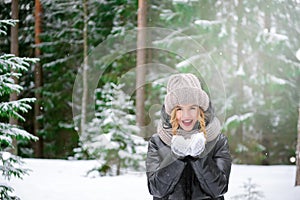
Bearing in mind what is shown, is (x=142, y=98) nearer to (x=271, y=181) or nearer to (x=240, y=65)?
(x=240, y=65)

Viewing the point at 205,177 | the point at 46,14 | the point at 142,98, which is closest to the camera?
the point at 205,177

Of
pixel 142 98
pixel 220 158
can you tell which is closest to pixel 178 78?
pixel 220 158

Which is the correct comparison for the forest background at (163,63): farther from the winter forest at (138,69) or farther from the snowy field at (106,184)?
the snowy field at (106,184)

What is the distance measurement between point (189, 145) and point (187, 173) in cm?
18

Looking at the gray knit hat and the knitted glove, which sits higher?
the gray knit hat

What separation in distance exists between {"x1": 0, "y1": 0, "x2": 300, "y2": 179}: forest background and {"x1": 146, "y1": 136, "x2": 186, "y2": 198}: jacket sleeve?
3107mm

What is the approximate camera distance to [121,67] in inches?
263

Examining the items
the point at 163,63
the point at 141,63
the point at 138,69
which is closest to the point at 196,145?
the point at 141,63

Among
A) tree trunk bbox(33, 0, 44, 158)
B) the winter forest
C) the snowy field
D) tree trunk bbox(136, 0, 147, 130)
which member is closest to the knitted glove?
the snowy field

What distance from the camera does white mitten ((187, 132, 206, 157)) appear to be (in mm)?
1328

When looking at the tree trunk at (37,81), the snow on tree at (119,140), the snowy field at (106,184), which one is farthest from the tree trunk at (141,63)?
the tree trunk at (37,81)

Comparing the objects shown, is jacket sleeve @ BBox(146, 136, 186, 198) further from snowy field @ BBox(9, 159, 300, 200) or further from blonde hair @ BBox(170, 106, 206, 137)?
snowy field @ BBox(9, 159, 300, 200)

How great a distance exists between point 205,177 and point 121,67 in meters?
5.43

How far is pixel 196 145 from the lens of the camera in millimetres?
1330
